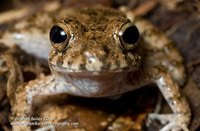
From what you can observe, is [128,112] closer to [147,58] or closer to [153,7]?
[147,58]

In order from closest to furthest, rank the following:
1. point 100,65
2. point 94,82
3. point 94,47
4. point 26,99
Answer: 1. point 100,65
2. point 94,47
3. point 94,82
4. point 26,99

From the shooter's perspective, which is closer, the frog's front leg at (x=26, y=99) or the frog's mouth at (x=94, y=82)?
the frog's mouth at (x=94, y=82)

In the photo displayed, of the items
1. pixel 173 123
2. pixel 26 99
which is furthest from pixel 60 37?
pixel 173 123

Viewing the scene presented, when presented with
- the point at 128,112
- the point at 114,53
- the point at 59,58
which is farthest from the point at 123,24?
the point at 128,112

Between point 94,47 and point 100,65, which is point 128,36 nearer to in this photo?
point 94,47

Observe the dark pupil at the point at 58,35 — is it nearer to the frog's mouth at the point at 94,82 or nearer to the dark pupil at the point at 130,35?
the frog's mouth at the point at 94,82

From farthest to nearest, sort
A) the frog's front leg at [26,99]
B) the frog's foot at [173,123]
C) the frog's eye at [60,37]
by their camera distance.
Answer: the frog's foot at [173,123] < the frog's front leg at [26,99] < the frog's eye at [60,37]

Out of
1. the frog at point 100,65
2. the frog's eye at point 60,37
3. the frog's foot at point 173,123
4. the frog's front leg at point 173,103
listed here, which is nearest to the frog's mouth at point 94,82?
the frog at point 100,65
